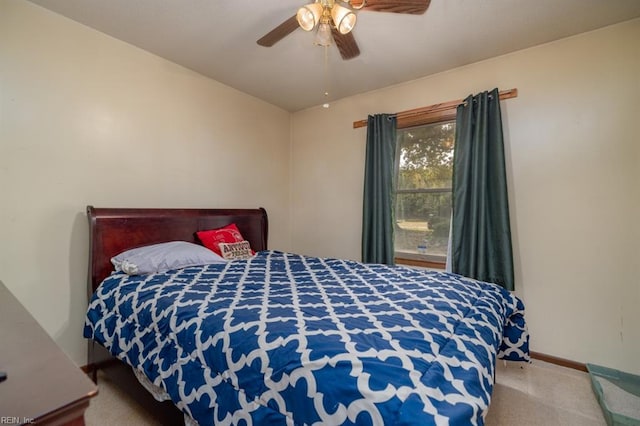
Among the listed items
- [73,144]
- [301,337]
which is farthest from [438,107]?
[73,144]

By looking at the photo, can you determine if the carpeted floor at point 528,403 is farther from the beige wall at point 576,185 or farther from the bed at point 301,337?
the beige wall at point 576,185

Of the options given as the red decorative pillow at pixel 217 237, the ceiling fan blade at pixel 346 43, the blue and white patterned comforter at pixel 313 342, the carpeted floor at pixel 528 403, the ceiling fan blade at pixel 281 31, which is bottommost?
the carpeted floor at pixel 528 403

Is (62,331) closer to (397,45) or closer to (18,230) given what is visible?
(18,230)

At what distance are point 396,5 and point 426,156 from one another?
1.76 m

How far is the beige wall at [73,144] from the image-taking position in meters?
1.90

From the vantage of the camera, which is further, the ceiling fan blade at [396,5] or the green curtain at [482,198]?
the green curtain at [482,198]

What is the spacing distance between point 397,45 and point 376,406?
2.54 meters

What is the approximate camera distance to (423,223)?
309 centimetres

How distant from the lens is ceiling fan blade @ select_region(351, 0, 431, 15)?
4.96 feet

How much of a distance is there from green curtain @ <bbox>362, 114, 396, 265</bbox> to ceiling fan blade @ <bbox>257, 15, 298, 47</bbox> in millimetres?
1539

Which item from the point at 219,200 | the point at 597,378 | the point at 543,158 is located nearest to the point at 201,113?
the point at 219,200

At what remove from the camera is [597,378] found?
2.05 m

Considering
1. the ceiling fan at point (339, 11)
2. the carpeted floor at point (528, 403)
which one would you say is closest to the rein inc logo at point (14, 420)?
the carpeted floor at point (528, 403)

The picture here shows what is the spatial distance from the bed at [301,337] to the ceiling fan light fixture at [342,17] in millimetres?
1473
